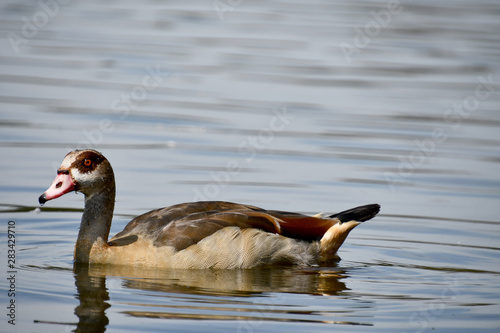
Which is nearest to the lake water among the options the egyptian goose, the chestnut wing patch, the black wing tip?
the egyptian goose

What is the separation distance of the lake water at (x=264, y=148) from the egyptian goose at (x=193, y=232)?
220mm

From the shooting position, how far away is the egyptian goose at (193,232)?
10.3 m

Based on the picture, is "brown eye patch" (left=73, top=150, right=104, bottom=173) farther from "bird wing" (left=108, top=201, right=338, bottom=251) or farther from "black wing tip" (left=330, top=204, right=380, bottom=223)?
"black wing tip" (left=330, top=204, right=380, bottom=223)

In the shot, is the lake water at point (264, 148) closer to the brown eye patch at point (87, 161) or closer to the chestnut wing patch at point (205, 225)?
the chestnut wing patch at point (205, 225)

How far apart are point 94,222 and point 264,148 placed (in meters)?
5.82

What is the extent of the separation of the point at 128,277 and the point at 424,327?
3118mm

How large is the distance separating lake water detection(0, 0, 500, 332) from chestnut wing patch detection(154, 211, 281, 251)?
37 cm

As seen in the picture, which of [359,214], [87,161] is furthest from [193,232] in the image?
[359,214]

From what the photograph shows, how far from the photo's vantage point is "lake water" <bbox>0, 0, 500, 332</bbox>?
30.0ft

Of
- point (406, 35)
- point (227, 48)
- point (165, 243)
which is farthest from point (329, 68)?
point (165, 243)

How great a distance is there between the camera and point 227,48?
23.7 meters

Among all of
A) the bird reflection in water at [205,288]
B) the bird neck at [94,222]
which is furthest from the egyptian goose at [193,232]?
the bird reflection in water at [205,288]

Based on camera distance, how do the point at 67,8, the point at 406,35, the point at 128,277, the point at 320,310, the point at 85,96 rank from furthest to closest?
the point at 67,8
the point at 406,35
the point at 85,96
the point at 128,277
the point at 320,310

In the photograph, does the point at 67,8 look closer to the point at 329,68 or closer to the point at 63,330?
the point at 329,68
